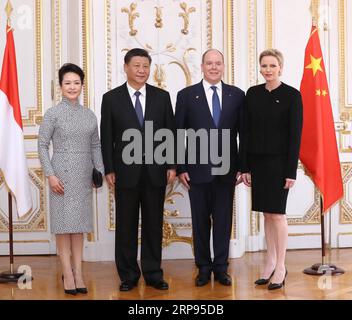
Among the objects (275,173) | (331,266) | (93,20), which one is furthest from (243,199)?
(93,20)

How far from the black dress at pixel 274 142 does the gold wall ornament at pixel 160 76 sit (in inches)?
50.9

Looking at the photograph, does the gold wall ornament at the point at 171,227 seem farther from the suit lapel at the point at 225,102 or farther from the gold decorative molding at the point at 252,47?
the suit lapel at the point at 225,102

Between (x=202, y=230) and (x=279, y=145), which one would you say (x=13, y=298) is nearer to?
(x=202, y=230)

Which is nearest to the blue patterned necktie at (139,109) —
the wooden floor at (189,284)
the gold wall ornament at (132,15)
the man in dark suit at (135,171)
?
the man in dark suit at (135,171)

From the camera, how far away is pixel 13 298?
3.38 m

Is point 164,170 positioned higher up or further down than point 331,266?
higher up

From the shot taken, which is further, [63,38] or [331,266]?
[63,38]

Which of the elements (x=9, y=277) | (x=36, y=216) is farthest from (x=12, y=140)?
(x=36, y=216)

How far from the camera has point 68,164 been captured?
11.0 feet

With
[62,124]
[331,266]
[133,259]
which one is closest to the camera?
[62,124]

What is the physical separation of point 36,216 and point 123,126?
5.62 feet

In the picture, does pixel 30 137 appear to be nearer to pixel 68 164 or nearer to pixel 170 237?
pixel 170 237

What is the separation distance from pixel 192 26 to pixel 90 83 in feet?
3.05

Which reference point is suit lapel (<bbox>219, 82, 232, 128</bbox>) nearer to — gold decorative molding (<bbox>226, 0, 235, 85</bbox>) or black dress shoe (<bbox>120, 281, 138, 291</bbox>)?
gold decorative molding (<bbox>226, 0, 235, 85</bbox>)
